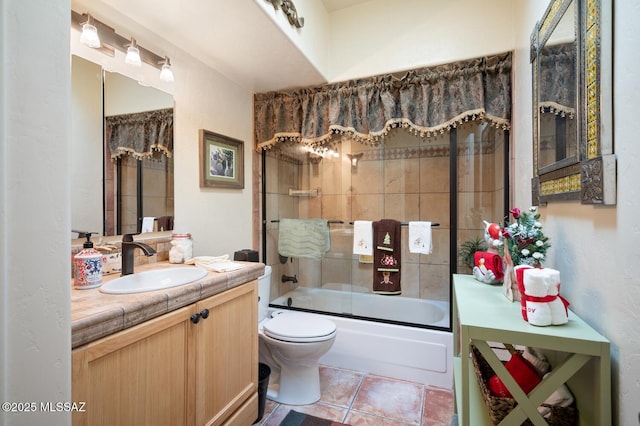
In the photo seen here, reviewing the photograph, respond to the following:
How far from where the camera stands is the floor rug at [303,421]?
1.62 m

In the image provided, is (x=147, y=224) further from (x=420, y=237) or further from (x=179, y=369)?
(x=420, y=237)

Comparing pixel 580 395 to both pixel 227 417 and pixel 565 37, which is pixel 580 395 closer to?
pixel 565 37

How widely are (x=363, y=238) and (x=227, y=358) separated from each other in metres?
1.30

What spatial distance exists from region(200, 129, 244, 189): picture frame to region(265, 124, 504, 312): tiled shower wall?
1.17 ft

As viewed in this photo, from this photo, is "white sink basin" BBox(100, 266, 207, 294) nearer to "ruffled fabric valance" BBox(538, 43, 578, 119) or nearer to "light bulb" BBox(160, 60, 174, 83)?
"light bulb" BBox(160, 60, 174, 83)

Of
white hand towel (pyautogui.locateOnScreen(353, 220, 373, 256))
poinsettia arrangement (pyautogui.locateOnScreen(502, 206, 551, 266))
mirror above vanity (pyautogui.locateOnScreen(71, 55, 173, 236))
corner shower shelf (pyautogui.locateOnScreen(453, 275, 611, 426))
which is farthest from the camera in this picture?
white hand towel (pyautogui.locateOnScreen(353, 220, 373, 256))

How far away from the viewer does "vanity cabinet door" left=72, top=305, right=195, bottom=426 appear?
0.85 meters

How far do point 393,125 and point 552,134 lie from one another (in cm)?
113

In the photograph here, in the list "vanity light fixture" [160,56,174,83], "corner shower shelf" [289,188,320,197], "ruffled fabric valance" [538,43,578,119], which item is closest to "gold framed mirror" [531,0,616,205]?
"ruffled fabric valance" [538,43,578,119]

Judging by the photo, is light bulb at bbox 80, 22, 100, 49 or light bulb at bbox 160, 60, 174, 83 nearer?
light bulb at bbox 80, 22, 100, 49

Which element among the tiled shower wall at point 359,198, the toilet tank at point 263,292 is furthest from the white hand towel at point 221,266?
the tiled shower wall at point 359,198

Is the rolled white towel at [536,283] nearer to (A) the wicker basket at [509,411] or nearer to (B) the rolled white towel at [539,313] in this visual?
(B) the rolled white towel at [539,313]

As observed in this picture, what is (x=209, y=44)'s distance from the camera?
1.79 m

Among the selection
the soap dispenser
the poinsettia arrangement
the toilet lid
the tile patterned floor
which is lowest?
the tile patterned floor
